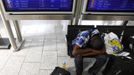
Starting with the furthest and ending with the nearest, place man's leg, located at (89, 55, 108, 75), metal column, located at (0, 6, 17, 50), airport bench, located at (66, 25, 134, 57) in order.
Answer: airport bench, located at (66, 25, 134, 57) < metal column, located at (0, 6, 17, 50) < man's leg, located at (89, 55, 108, 75)

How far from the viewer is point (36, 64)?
67.1 inches

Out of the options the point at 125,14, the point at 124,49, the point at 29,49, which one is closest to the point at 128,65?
the point at 124,49

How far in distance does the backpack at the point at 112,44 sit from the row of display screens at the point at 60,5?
1.17 ft

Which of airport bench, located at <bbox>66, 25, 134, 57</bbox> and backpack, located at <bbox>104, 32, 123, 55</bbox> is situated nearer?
backpack, located at <bbox>104, 32, 123, 55</bbox>

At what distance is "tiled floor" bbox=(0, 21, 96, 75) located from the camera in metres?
1.63

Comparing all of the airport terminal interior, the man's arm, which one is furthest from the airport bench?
the man's arm

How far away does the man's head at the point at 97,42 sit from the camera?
5.10ft

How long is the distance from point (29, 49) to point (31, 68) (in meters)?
0.39

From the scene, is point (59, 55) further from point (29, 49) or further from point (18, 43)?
point (18, 43)

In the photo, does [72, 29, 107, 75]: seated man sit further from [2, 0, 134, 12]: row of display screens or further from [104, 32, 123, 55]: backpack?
[2, 0, 134, 12]: row of display screens

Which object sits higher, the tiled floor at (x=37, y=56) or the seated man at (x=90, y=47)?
the seated man at (x=90, y=47)

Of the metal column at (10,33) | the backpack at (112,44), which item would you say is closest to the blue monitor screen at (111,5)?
the backpack at (112,44)

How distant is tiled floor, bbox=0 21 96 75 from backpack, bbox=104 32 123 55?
1.73 feet

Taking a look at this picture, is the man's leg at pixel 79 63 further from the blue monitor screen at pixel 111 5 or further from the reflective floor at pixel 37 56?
the blue monitor screen at pixel 111 5
